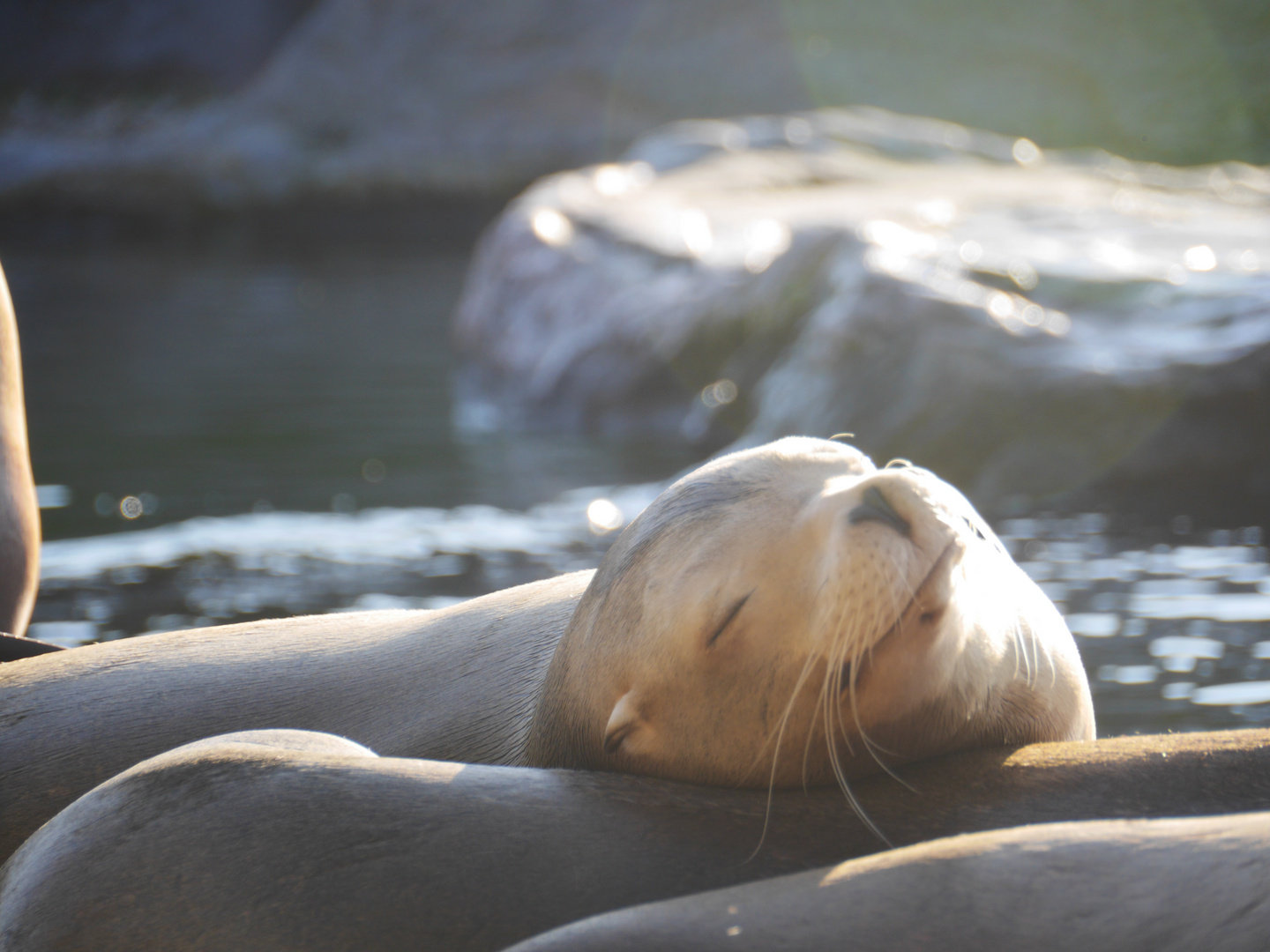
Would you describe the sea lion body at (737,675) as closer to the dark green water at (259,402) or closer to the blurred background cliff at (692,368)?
the blurred background cliff at (692,368)

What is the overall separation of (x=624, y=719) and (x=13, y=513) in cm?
183

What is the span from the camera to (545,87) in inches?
928

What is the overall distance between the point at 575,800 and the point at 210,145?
23389 mm

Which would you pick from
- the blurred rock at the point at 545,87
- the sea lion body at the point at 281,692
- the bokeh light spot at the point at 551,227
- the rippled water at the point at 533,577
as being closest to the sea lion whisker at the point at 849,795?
the sea lion body at the point at 281,692

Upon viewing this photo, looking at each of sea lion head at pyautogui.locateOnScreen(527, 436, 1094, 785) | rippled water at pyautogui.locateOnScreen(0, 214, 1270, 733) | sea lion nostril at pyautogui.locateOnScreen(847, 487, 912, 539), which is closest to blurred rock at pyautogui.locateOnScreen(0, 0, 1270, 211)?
rippled water at pyautogui.locateOnScreen(0, 214, 1270, 733)

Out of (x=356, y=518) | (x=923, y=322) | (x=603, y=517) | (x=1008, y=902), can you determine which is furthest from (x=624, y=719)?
(x=356, y=518)

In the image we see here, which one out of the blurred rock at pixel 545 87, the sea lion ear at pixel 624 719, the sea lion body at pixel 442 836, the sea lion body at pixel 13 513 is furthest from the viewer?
the blurred rock at pixel 545 87

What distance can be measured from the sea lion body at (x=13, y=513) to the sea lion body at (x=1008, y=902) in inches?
84.7

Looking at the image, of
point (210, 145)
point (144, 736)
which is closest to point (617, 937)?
point (144, 736)

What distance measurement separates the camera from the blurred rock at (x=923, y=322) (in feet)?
17.3

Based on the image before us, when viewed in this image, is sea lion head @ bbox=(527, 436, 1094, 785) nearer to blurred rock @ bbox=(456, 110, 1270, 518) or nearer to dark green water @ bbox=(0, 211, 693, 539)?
blurred rock @ bbox=(456, 110, 1270, 518)

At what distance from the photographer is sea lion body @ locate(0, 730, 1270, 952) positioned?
64.4 inches

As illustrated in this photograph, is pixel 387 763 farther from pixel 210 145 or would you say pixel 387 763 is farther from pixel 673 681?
pixel 210 145

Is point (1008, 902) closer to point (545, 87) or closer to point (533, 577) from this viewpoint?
point (533, 577)
